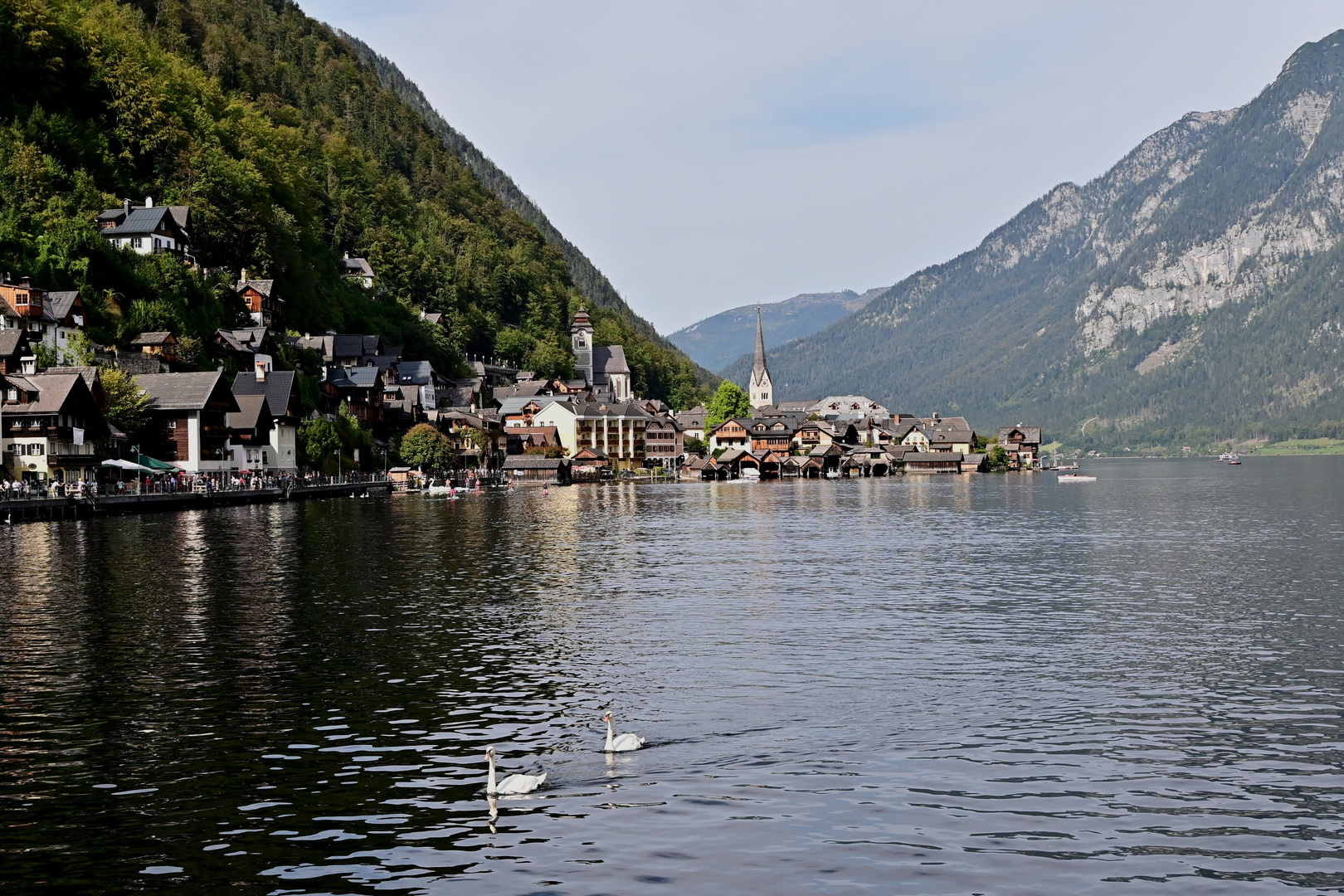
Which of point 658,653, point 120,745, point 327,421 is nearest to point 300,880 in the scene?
point 120,745

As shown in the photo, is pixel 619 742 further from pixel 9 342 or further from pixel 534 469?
pixel 534 469

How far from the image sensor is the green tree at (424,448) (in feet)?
521

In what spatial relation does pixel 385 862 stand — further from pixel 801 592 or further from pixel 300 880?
pixel 801 592

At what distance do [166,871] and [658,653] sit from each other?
728 inches

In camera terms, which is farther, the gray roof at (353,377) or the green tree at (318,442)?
the gray roof at (353,377)

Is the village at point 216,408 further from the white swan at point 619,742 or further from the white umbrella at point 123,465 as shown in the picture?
the white swan at point 619,742

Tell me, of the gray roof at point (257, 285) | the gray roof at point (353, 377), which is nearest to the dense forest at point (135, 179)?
the gray roof at point (257, 285)

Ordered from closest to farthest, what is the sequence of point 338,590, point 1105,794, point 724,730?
point 1105,794 < point 724,730 < point 338,590

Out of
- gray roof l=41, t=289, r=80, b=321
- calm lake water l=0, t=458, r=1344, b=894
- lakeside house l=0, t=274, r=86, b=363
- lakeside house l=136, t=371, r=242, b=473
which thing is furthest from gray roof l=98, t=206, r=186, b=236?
calm lake water l=0, t=458, r=1344, b=894

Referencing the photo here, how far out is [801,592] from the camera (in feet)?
158

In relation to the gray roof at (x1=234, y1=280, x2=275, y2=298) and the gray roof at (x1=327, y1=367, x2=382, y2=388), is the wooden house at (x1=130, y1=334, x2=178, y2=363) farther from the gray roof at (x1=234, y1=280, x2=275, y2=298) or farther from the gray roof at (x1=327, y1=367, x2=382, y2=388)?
the gray roof at (x1=327, y1=367, x2=382, y2=388)

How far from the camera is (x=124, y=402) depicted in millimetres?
103875

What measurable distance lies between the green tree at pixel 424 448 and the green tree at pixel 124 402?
52.6 metres

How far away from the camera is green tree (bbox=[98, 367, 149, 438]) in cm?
10331
